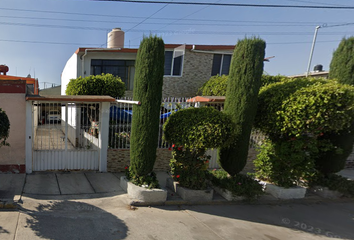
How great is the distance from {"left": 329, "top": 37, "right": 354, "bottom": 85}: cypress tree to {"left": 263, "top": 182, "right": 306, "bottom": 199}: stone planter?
3.31 metres

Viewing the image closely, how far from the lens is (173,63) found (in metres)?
11.8

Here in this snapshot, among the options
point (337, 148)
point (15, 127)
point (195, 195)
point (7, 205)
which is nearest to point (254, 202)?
point (195, 195)

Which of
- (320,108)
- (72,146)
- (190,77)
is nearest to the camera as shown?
(320,108)

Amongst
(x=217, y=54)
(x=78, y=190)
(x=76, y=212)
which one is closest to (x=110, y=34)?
(x=217, y=54)

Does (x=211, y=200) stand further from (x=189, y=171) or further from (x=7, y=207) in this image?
(x=7, y=207)

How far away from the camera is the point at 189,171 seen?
568 cm

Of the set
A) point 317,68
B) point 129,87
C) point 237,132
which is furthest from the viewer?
point 317,68

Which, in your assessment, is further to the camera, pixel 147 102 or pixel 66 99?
pixel 66 99

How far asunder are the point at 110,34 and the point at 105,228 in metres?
12.6

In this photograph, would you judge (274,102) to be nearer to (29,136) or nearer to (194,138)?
(194,138)

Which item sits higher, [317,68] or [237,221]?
[317,68]

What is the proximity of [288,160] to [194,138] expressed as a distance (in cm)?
282

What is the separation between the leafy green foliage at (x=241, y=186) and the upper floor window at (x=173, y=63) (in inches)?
282

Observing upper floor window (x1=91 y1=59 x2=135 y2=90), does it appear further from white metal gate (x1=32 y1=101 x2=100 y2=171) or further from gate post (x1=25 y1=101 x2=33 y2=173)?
gate post (x1=25 y1=101 x2=33 y2=173)
